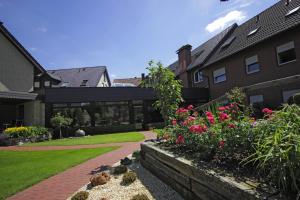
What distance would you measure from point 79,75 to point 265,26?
24.9 meters

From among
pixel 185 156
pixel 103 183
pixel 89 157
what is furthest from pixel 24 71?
pixel 185 156

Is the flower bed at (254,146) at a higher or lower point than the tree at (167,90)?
lower

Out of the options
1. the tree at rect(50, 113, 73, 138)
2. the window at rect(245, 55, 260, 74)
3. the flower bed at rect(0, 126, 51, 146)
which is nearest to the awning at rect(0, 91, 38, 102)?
the flower bed at rect(0, 126, 51, 146)

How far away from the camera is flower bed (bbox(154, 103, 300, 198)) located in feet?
7.09

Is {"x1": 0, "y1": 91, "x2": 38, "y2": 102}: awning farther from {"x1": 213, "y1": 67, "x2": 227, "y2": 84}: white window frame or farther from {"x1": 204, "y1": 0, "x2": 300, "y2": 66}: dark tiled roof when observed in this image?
{"x1": 213, "y1": 67, "x2": 227, "y2": 84}: white window frame

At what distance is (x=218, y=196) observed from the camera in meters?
2.69

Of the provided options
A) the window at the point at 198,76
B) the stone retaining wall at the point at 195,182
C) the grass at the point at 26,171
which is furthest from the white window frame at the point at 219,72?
the stone retaining wall at the point at 195,182

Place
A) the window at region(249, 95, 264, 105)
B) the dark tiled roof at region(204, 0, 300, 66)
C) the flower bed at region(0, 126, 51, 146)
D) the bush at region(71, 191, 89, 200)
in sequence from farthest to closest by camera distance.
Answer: the window at region(249, 95, 264, 105) → the flower bed at region(0, 126, 51, 146) → the dark tiled roof at region(204, 0, 300, 66) → the bush at region(71, 191, 89, 200)

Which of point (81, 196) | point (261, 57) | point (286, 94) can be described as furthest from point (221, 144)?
point (261, 57)

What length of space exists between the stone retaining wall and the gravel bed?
13 centimetres

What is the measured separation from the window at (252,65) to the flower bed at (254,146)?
12.5m

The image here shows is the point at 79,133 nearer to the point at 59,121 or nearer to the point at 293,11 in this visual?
the point at 59,121

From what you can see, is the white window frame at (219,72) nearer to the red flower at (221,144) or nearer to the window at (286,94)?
the window at (286,94)

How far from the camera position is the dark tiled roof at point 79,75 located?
1245 inches
